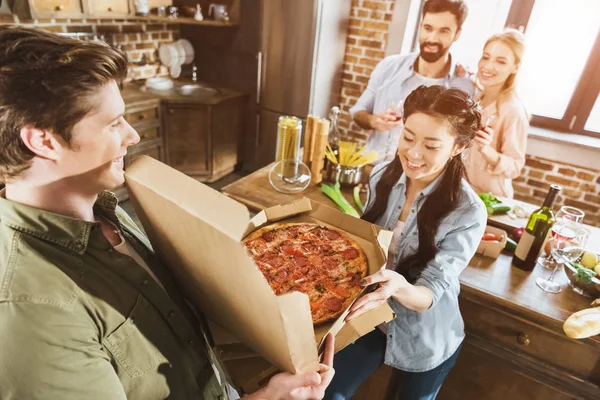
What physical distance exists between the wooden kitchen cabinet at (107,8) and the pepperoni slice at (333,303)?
3391 mm

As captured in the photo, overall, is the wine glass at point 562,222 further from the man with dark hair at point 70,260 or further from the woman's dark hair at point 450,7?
the woman's dark hair at point 450,7

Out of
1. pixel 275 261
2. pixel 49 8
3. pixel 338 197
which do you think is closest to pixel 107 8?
A: pixel 49 8

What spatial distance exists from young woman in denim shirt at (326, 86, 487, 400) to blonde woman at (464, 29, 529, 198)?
1103 millimetres

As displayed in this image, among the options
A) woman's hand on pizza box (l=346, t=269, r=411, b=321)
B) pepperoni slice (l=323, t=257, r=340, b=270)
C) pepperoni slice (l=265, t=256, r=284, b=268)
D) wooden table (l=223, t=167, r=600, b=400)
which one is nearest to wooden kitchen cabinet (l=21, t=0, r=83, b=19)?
pepperoni slice (l=265, t=256, r=284, b=268)

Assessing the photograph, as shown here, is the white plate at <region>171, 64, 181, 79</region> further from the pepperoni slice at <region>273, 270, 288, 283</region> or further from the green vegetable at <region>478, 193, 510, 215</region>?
the pepperoni slice at <region>273, 270, 288, 283</region>

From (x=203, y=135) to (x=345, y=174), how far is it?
2429mm

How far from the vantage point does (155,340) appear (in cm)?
95

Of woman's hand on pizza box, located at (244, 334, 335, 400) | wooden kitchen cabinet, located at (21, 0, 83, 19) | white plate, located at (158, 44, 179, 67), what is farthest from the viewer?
white plate, located at (158, 44, 179, 67)

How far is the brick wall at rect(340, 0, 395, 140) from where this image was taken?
3.87 m

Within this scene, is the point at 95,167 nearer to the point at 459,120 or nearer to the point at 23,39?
the point at 23,39

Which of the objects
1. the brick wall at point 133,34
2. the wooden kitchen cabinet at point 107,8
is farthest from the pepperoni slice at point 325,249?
the brick wall at point 133,34

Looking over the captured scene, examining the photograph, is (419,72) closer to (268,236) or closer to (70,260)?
(268,236)

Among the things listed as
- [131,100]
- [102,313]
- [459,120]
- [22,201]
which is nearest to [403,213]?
[459,120]

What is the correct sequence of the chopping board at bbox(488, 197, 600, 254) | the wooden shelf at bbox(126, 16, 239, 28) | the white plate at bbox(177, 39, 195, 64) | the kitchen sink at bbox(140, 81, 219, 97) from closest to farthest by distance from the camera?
the chopping board at bbox(488, 197, 600, 254)
the wooden shelf at bbox(126, 16, 239, 28)
the kitchen sink at bbox(140, 81, 219, 97)
the white plate at bbox(177, 39, 195, 64)
